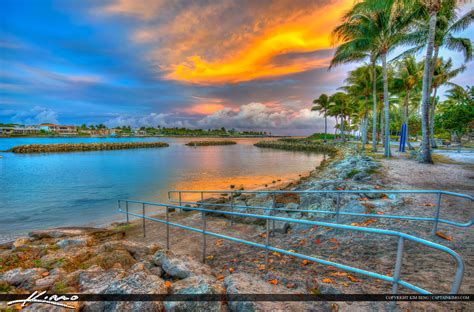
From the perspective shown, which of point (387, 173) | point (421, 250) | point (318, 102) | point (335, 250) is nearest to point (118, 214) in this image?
point (335, 250)

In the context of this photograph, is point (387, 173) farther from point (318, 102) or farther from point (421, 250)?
point (318, 102)

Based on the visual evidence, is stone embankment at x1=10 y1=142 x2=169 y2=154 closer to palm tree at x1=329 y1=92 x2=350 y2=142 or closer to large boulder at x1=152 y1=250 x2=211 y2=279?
palm tree at x1=329 y1=92 x2=350 y2=142

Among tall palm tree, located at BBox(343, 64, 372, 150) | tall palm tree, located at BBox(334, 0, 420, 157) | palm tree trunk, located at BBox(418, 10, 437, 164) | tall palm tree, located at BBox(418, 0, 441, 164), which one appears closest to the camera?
tall palm tree, located at BBox(418, 0, 441, 164)

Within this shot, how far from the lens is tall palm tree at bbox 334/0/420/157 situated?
46.7ft

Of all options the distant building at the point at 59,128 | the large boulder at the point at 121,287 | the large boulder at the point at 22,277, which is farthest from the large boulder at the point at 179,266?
the distant building at the point at 59,128

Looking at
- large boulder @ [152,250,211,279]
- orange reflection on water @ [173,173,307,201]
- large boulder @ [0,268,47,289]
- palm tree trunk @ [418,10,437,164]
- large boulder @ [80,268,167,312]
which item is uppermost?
palm tree trunk @ [418,10,437,164]

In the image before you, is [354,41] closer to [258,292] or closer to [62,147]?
[258,292]

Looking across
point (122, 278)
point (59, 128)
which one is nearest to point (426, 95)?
point (122, 278)

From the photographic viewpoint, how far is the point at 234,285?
2676mm

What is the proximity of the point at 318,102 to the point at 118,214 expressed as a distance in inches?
2048

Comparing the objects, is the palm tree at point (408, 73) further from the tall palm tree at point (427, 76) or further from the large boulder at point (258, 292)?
the large boulder at point (258, 292)

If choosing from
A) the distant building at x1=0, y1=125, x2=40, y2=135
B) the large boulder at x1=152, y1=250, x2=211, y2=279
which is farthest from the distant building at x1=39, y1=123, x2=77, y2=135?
the large boulder at x1=152, y1=250, x2=211, y2=279

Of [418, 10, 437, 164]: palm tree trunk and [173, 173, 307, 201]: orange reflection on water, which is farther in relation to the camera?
[173, 173, 307, 201]: orange reflection on water

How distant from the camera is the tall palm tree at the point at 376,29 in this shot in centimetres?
1423
